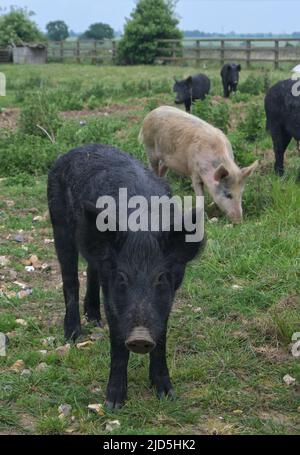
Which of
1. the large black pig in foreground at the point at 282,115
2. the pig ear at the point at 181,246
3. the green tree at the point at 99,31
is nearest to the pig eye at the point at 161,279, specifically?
the pig ear at the point at 181,246

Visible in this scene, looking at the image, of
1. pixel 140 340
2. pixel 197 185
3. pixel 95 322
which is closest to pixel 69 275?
pixel 95 322

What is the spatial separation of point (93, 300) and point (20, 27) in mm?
40598

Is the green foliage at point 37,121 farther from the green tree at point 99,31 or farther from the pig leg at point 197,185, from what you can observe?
the green tree at point 99,31

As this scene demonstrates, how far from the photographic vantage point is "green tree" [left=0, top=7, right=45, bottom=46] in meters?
41.8

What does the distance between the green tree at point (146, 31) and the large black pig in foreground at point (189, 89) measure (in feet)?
60.0

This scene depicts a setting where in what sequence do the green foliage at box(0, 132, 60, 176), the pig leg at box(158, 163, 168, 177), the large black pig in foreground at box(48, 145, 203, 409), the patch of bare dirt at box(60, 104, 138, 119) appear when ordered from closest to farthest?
the large black pig in foreground at box(48, 145, 203, 409) → the pig leg at box(158, 163, 168, 177) → the green foliage at box(0, 132, 60, 176) → the patch of bare dirt at box(60, 104, 138, 119)

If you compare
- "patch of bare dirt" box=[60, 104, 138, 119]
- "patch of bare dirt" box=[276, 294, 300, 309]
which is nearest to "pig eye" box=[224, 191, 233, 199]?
"patch of bare dirt" box=[276, 294, 300, 309]

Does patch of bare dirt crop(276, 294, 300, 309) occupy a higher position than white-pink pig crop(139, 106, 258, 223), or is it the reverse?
white-pink pig crop(139, 106, 258, 223)

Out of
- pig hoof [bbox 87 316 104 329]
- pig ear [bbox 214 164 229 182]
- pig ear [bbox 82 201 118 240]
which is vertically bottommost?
pig hoof [bbox 87 316 104 329]

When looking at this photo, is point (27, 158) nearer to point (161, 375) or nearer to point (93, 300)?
point (93, 300)

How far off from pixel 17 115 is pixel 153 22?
22.7 m

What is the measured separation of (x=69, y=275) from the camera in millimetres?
4805

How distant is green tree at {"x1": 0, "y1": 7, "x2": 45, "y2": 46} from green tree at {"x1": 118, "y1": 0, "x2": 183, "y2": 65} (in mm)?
8792

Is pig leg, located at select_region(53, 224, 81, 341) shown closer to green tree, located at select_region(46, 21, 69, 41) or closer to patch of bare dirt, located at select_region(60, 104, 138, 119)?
patch of bare dirt, located at select_region(60, 104, 138, 119)
